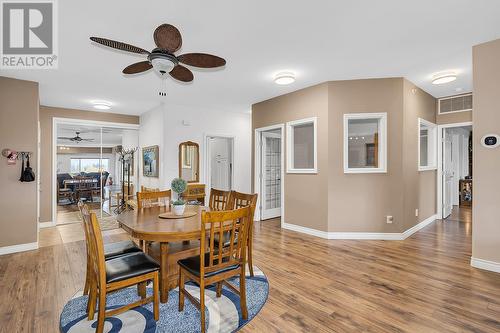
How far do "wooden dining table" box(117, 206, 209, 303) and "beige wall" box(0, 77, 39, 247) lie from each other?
94.2 inches

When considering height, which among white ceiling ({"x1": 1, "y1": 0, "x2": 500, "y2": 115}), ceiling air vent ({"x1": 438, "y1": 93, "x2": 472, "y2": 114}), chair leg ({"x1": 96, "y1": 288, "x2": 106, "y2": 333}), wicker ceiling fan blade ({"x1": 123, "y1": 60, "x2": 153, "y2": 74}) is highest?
white ceiling ({"x1": 1, "y1": 0, "x2": 500, "y2": 115})

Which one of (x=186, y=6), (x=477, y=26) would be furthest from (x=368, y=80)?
(x=186, y=6)

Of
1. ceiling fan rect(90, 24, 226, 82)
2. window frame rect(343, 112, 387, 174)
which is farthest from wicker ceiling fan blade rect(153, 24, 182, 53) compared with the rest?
window frame rect(343, 112, 387, 174)

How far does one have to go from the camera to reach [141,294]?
7.70 feet

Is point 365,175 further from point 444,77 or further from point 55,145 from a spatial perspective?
point 55,145

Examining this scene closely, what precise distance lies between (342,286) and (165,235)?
1864mm

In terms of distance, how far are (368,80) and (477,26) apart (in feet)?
5.12

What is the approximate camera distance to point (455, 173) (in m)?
6.80

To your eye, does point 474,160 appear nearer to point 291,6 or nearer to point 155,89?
point 291,6

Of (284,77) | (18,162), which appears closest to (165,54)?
(284,77)

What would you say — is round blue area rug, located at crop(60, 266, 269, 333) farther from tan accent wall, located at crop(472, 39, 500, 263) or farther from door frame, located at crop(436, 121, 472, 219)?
door frame, located at crop(436, 121, 472, 219)

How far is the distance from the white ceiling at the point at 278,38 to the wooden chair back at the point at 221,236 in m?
1.81

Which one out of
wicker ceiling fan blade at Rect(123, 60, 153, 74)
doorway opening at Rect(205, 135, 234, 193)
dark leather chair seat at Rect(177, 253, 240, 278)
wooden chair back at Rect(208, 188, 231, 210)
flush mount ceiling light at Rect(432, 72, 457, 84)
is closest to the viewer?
dark leather chair seat at Rect(177, 253, 240, 278)

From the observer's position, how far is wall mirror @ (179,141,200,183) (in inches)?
221
